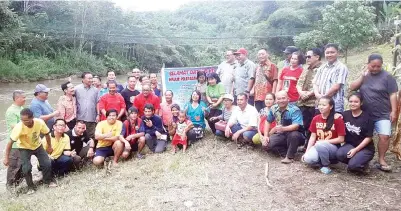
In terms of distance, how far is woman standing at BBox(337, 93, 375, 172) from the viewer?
4754 mm

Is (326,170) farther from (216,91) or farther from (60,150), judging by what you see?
(60,150)

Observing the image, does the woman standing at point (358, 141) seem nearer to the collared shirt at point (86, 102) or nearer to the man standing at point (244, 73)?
the man standing at point (244, 73)

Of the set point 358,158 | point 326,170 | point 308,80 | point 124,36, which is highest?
point 124,36

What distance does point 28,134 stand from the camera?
5699 millimetres

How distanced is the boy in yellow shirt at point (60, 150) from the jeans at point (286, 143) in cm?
350

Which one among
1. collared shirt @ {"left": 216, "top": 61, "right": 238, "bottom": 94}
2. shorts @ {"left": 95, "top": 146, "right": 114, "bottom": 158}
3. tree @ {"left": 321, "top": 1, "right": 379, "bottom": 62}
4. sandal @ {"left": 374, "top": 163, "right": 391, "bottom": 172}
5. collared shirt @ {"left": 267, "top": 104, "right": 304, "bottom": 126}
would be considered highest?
tree @ {"left": 321, "top": 1, "right": 379, "bottom": 62}

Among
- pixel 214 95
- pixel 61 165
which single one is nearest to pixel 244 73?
pixel 214 95

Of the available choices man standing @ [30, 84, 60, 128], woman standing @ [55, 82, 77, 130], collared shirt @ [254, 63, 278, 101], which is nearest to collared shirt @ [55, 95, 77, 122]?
woman standing @ [55, 82, 77, 130]

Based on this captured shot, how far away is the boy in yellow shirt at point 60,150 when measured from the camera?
6.36m

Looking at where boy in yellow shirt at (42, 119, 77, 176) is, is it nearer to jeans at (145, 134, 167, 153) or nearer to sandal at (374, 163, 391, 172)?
jeans at (145, 134, 167, 153)

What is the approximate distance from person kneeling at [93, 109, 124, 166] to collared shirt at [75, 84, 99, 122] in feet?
1.85

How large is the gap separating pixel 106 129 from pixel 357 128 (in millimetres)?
4205

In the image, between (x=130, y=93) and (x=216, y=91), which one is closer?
(x=216, y=91)

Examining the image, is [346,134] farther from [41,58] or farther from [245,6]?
[245,6]
